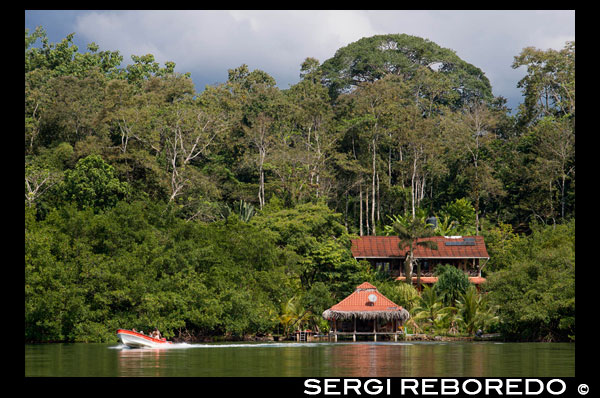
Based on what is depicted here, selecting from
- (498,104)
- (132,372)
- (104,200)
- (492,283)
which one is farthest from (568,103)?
(132,372)

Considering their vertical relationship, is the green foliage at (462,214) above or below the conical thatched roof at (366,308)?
above

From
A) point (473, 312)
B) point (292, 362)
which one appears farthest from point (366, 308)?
point (292, 362)

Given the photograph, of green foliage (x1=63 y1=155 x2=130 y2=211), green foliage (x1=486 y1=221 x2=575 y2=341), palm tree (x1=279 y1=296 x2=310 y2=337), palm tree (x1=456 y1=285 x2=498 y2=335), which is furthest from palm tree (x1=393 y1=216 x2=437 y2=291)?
green foliage (x1=63 y1=155 x2=130 y2=211)

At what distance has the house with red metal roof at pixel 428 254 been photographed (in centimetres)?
4184

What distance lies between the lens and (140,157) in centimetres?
4034

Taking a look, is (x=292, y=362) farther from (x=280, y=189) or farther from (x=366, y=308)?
(x=280, y=189)

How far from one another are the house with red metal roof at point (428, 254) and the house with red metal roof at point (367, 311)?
23.2 feet

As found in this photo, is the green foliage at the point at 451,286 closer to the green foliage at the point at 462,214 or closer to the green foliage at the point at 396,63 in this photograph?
the green foliage at the point at 462,214

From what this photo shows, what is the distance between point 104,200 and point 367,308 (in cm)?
1309

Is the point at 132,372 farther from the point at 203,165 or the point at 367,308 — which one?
the point at 203,165

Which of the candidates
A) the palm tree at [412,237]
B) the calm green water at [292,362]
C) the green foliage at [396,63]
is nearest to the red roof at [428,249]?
the palm tree at [412,237]

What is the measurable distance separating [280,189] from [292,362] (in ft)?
83.3

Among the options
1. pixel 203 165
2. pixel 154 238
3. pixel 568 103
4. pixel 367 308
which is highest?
pixel 568 103

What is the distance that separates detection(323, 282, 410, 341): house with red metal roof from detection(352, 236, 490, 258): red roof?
7318mm
